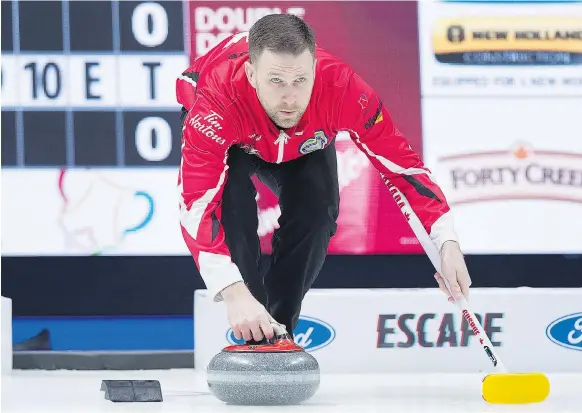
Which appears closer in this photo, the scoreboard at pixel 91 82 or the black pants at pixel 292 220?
the black pants at pixel 292 220

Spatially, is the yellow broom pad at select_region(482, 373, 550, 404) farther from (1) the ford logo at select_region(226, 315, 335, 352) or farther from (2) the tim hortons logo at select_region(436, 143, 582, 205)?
(2) the tim hortons logo at select_region(436, 143, 582, 205)

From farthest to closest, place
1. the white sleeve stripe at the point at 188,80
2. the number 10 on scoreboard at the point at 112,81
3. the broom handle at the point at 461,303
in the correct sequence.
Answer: the number 10 on scoreboard at the point at 112,81 → the white sleeve stripe at the point at 188,80 → the broom handle at the point at 461,303

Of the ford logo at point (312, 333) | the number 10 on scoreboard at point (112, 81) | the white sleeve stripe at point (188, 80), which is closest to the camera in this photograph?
the white sleeve stripe at point (188, 80)

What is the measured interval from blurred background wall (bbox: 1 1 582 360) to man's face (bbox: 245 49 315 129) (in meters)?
1.84

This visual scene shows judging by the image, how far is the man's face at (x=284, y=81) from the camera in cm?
222

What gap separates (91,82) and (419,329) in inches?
67.1

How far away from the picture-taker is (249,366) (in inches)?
89.0

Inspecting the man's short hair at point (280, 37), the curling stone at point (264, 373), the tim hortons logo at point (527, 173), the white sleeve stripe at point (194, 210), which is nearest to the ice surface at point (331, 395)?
the curling stone at point (264, 373)

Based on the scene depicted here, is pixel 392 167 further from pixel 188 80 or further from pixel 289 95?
pixel 188 80

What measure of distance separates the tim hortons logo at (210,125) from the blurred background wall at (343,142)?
1829mm

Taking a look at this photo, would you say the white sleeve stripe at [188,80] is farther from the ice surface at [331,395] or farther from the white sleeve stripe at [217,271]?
the ice surface at [331,395]

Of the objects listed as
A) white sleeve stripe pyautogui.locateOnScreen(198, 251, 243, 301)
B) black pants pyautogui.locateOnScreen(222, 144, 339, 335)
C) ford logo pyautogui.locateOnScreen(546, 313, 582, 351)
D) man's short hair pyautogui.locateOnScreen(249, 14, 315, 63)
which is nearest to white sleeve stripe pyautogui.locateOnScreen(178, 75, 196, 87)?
black pants pyautogui.locateOnScreen(222, 144, 339, 335)

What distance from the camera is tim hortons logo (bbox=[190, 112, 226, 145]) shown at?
2275 mm

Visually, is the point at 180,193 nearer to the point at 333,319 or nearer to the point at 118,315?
the point at 333,319
